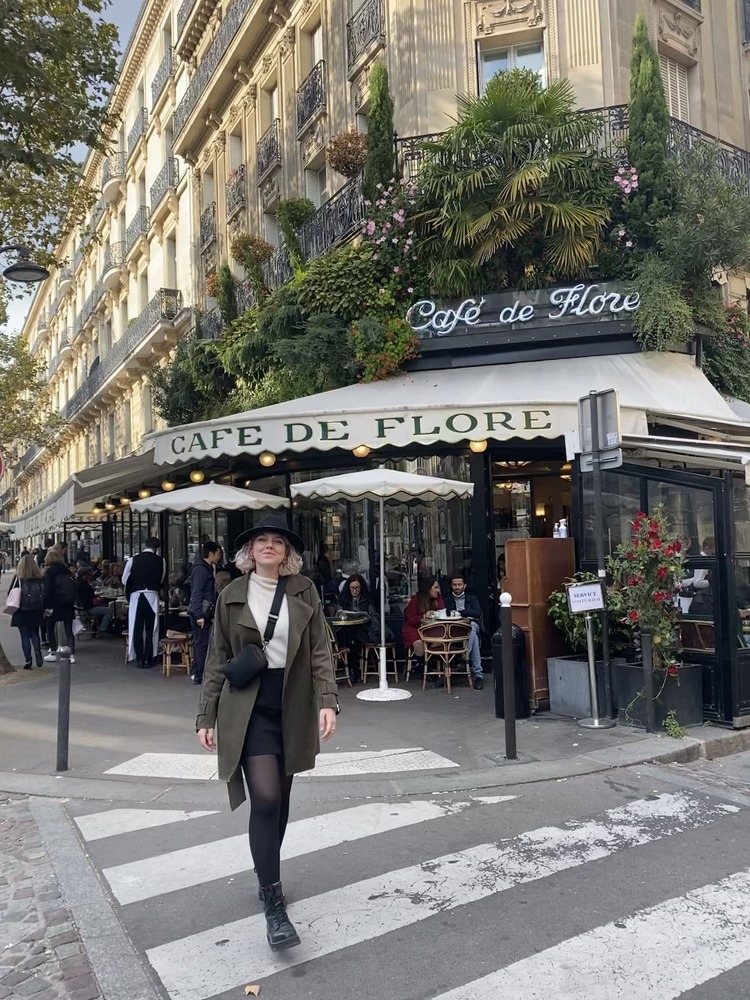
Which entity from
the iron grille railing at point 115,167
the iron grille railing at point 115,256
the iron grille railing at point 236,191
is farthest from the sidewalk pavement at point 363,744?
the iron grille railing at point 115,167

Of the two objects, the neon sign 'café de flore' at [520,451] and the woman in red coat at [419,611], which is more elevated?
the neon sign 'café de flore' at [520,451]

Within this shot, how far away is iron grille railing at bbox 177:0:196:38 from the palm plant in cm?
1470

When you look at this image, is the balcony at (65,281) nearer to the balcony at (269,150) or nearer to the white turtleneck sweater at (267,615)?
the balcony at (269,150)

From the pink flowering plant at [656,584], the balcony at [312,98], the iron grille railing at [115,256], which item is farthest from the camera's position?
the iron grille railing at [115,256]

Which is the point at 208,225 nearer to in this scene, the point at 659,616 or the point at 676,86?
the point at 676,86

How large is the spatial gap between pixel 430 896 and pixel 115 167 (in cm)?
3305

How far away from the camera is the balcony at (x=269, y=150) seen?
17906mm

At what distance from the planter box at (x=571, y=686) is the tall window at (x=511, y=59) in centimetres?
958

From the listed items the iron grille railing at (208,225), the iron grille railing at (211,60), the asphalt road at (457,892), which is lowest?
the asphalt road at (457,892)

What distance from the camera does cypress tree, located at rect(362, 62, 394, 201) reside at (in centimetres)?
1243

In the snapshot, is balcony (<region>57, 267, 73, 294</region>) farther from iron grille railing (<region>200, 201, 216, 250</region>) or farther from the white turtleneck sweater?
the white turtleneck sweater

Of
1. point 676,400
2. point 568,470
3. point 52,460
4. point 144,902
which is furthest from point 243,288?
point 52,460

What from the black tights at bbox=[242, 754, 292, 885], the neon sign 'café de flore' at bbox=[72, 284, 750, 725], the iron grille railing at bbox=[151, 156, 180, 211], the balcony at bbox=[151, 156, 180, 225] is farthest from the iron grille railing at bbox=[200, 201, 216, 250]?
the black tights at bbox=[242, 754, 292, 885]

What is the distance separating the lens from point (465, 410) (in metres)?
9.48
